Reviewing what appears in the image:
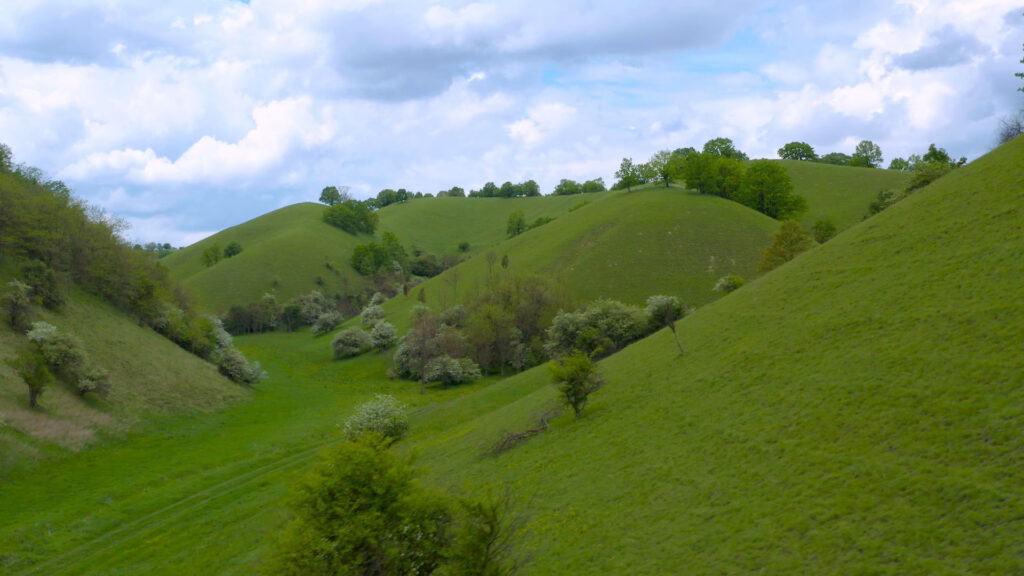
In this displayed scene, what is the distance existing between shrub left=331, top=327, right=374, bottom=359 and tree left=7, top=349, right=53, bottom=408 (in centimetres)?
5677

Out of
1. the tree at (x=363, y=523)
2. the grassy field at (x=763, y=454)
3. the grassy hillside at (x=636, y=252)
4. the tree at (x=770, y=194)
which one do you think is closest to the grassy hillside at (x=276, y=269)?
the grassy hillside at (x=636, y=252)

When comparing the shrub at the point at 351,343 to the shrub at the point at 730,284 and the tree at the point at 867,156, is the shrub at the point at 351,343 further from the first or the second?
the tree at the point at 867,156

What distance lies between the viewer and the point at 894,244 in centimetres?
3141

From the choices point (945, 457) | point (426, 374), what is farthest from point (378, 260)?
point (945, 457)

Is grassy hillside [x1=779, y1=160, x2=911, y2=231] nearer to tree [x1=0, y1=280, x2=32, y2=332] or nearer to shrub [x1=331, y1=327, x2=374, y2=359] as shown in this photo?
shrub [x1=331, y1=327, x2=374, y2=359]

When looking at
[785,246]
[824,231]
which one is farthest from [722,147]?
[785,246]

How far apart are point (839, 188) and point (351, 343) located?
12346cm

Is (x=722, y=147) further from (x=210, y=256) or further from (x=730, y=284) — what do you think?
(x=210, y=256)

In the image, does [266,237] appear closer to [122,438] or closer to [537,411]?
[122,438]

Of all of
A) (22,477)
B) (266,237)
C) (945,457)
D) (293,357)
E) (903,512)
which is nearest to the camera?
(903,512)

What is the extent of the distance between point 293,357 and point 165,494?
70.7 metres

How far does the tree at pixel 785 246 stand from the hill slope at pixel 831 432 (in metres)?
34.6

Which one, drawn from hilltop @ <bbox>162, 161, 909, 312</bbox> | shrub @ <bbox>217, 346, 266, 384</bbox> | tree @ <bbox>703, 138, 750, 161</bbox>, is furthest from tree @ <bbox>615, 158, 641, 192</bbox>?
shrub @ <bbox>217, 346, 266, 384</bbox>

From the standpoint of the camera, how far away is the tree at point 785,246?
7009 centimetres
